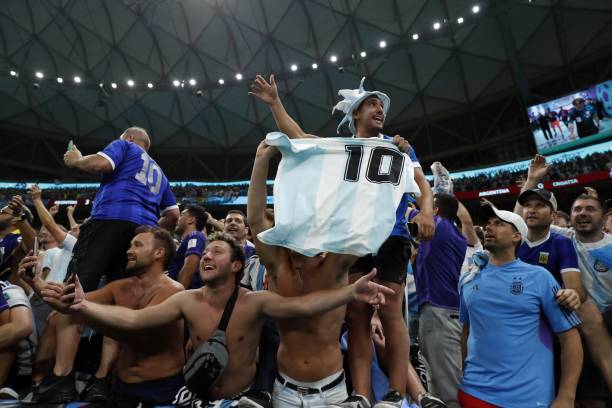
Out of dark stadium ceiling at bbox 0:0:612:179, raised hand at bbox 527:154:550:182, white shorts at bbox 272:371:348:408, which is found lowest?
white shorts at bbox 272:371:348:408

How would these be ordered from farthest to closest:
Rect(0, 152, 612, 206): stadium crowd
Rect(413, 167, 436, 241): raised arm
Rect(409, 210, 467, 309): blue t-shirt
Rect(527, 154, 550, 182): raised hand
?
Rect(0, 152, 612, 206): stadium crowd → Rect(409, 210, 467, 309): blue t-shirt → Rect(527, 154, 550, 182): raised hand → Rect(413, 167, 436, 241): raised arm

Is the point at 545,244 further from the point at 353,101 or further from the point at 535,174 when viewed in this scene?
the point at 353,101

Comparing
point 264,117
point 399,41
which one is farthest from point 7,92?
point 399,41

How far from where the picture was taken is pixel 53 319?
3227mm

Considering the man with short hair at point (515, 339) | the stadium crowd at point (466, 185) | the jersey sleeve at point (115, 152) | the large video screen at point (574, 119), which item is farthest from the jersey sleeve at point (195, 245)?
the large video screen at point (574, 119)

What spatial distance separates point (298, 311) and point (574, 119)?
1940cm

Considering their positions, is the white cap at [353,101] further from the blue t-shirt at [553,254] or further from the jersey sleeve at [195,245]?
the jersey sleeve at [195,245]

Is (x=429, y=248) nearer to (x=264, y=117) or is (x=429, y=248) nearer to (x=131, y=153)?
(x=131, y=153)

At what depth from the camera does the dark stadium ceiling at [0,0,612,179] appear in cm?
1797

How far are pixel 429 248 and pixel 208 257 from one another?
2.66 metres

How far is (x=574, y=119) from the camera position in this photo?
1698 cm

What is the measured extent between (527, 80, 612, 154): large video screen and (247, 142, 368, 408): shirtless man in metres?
18.9

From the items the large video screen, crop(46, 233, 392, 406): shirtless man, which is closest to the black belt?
crop(46, 233, 392, 406): shirtless man

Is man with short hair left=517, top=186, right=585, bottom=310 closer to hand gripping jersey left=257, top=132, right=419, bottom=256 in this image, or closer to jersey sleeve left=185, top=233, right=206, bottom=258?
hand gripping jersey left=257, top=132, right=419, bottom=256
